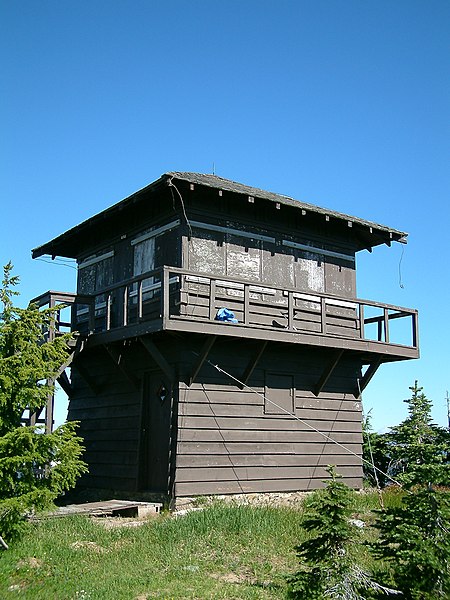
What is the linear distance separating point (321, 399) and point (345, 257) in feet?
12.8

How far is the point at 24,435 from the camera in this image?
40.3ft

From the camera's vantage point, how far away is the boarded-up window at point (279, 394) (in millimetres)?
17203

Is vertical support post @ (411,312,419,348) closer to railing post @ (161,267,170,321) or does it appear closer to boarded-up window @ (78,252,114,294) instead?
railing post @ (161,267,170,321)

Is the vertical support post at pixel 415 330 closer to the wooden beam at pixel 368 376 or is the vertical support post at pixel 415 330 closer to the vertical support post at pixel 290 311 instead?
the wooden beam at pixel 368 376

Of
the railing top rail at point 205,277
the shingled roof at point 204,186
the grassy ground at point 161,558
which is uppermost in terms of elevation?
the shingled roof at point 204,186

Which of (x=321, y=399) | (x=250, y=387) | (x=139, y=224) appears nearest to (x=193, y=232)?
(x=139, y=224)

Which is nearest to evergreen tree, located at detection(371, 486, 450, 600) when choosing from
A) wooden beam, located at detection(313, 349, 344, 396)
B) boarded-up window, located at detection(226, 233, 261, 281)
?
wooden beam, located at detection(313, 349, 344, 396)

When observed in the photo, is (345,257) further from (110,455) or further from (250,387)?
(110,455)

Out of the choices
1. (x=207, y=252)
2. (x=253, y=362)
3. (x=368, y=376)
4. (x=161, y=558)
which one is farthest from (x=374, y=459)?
(x=161, y=558)

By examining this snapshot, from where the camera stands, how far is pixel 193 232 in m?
16.6

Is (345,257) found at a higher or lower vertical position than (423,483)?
higher

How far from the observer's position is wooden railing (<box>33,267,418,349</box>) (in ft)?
51.2

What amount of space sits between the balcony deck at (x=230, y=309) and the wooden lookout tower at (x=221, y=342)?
4 cm

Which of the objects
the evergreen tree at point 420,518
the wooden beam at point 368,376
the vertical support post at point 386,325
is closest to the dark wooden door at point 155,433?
the wooden beam at point 368,376
